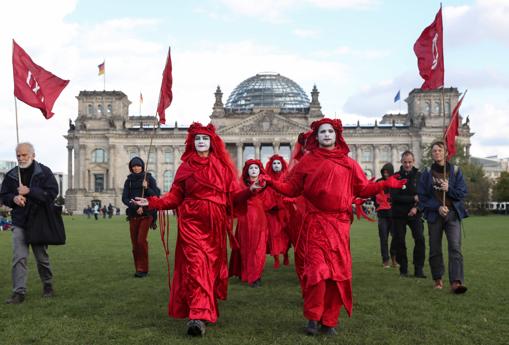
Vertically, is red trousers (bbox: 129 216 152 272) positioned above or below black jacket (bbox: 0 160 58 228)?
below

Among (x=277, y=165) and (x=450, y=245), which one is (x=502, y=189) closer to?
(x=277, y=165)

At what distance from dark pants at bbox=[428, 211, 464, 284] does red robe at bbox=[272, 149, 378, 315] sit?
2.99 meters

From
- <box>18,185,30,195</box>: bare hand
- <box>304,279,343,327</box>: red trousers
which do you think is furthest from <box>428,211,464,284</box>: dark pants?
<box>18,185,30,195</box>: bare hand

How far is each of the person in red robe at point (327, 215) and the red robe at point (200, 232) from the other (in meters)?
0.79

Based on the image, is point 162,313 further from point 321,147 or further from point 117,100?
point 117,100

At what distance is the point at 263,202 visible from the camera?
11688 mm

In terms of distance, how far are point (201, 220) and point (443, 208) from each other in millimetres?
4246

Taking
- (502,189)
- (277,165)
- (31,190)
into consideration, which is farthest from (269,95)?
(31,190)

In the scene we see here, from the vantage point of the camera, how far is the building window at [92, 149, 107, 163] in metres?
89.5

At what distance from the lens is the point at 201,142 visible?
748cm

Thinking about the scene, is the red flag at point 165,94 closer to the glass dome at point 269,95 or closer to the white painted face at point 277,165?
the white painted face at point 277,165

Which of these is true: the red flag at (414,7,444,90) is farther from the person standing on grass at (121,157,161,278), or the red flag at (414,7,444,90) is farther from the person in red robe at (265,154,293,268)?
the person standing on grass at (121,157,161,278)

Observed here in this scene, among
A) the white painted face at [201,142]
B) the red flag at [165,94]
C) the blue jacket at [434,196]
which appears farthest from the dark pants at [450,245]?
the red flag at [165,94]

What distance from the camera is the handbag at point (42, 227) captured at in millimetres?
8789
